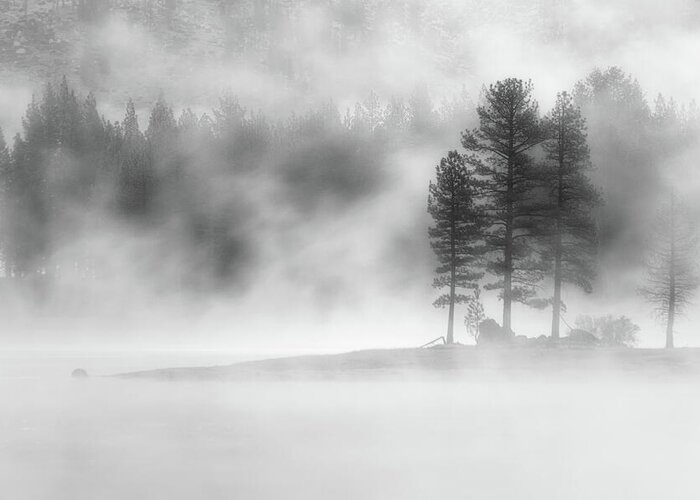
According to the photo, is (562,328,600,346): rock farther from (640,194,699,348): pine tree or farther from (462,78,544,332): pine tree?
(640,194,699,348): pine tree

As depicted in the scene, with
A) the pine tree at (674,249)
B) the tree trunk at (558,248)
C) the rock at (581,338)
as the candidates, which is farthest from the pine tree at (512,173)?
the pine tree at (674,249)

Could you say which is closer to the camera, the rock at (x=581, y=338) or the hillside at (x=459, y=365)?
the hillside at (x=459, y=365)

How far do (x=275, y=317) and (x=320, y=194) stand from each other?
A: 19.9 metres

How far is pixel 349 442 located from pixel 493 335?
27.3m

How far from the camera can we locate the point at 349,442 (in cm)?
2070

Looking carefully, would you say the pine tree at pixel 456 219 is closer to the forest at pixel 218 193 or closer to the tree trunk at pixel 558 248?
the tree trunk at pixel 558 248

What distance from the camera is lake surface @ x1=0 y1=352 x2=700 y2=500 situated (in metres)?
16.0

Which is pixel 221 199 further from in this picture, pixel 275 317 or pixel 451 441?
Answer: pixel 451 441

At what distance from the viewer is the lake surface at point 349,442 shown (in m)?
16.0

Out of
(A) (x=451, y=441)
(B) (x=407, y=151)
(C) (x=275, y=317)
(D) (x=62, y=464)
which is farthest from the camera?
(B) (x=407, y=151)

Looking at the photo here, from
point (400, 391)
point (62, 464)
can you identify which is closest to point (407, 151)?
point (400, 391)

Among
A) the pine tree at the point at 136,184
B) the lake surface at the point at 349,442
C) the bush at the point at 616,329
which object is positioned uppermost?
the pine tree at the point at 136,184

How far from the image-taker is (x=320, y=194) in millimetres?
99000

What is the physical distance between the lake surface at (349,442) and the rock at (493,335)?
Answer: 13.0 metres
